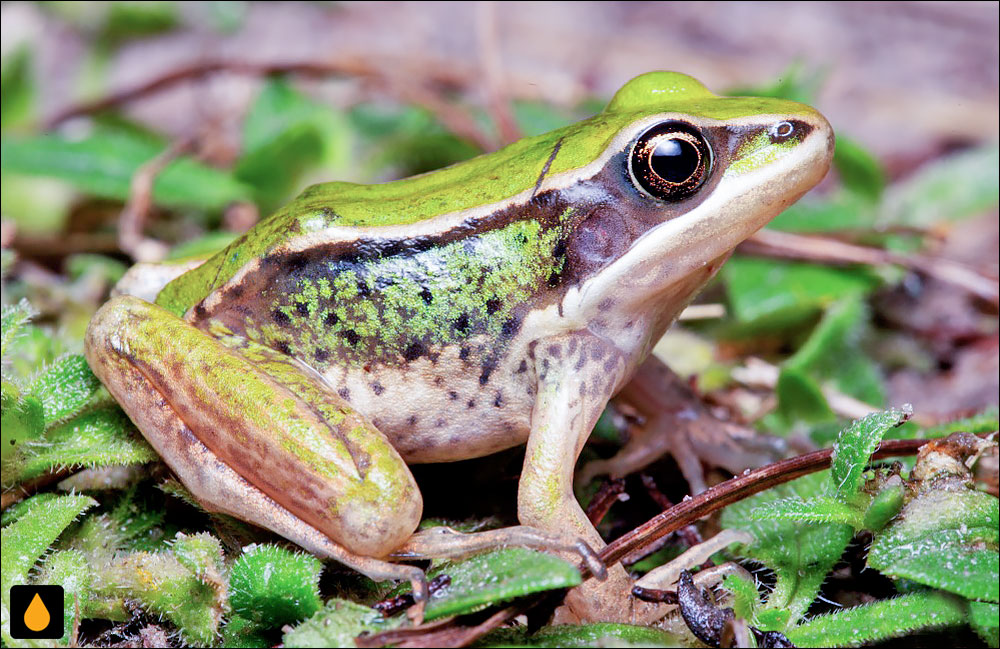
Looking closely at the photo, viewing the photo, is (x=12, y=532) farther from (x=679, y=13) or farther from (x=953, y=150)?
(x=679, y=13)

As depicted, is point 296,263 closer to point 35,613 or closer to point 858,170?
point 35,613

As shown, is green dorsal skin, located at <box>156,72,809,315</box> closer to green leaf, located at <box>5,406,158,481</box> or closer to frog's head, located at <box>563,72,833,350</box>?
frog's head, located at <box>563,72,833,350</box>

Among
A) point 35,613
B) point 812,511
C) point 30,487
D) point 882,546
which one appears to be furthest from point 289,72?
point 882,546

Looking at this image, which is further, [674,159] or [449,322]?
[449,322]

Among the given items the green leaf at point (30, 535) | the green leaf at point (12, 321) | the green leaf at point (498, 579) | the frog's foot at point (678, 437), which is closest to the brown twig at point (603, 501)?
Result: the frog's foot at point (678, 437)

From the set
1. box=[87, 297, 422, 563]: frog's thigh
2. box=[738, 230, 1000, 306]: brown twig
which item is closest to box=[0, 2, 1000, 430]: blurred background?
box=[738, 230, 1000, 306]: brown twig

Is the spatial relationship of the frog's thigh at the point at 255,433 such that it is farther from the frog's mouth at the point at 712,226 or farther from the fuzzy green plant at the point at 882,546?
the fuzzy green plant at the point at 882,546

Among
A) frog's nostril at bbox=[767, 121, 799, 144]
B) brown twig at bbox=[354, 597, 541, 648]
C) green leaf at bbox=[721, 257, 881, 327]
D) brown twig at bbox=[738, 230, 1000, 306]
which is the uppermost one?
brown twig at bbox=[738, 230, 1000, 306]
